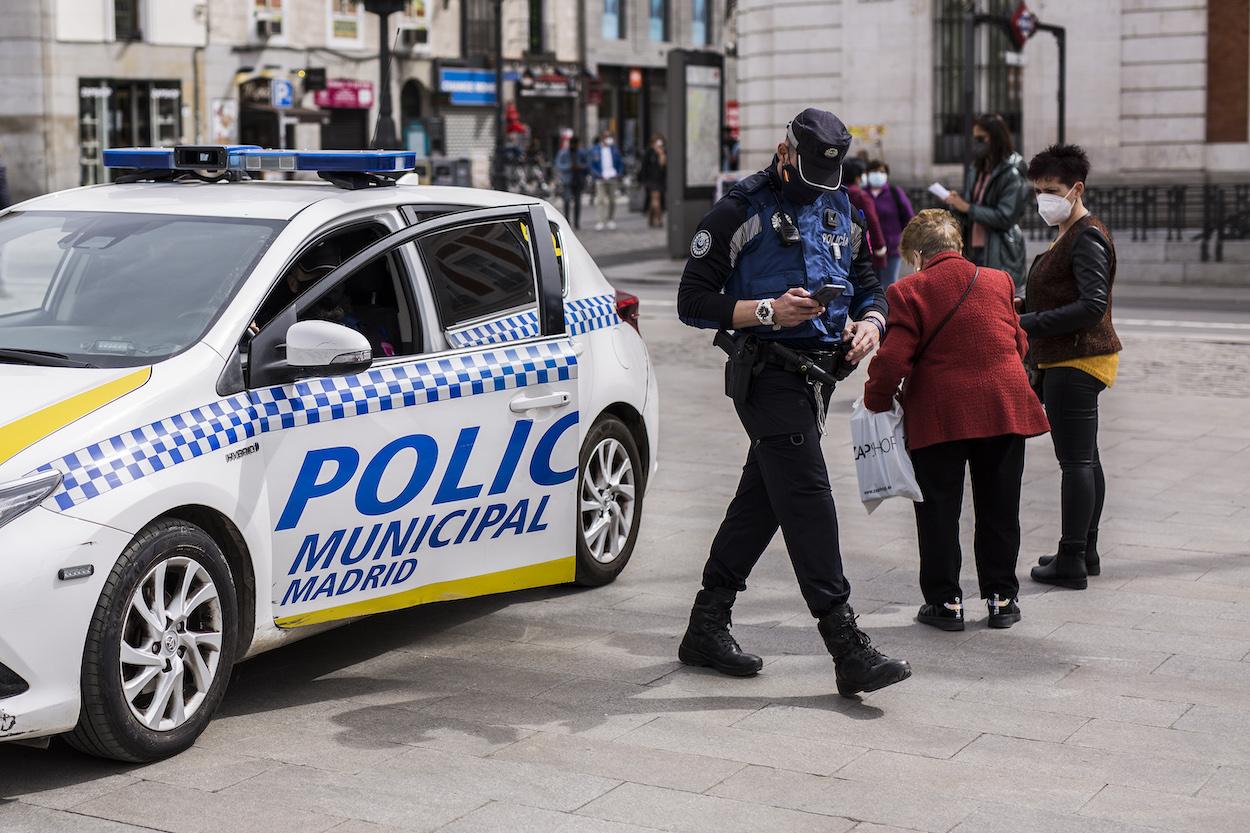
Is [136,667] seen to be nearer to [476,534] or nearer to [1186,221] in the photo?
[476,534]

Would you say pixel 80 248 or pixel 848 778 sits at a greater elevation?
pixel 80 248

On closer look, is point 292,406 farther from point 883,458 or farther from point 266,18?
point 266,18

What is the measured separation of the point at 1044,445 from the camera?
35.5ft

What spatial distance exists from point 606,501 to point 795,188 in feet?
6.09

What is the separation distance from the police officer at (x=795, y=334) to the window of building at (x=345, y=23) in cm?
4228

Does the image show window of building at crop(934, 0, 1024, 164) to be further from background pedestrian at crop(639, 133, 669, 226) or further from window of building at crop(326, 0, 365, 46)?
window of building at crop(326, 0, 365, 46)

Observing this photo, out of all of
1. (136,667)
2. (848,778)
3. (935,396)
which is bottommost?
(848,778)

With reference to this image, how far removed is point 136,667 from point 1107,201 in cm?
2103

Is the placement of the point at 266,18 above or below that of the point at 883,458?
above

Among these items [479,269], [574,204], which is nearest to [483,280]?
[479,269]

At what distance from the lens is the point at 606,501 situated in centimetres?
708

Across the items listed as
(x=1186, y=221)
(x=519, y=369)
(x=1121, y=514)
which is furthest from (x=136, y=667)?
(x=1186, y=221)

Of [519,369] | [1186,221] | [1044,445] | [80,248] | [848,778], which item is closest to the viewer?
[848,778]

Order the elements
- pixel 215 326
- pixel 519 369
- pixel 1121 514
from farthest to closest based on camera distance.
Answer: pixel 1121 514, pixel 519 369, pixel 215 326
